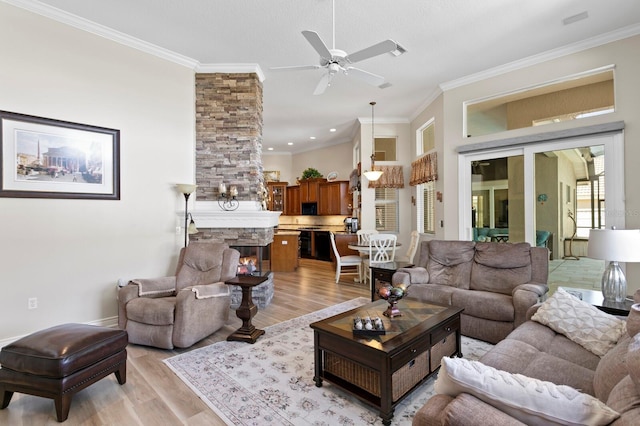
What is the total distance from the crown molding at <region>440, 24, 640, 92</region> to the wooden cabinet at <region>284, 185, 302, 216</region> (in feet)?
19.0

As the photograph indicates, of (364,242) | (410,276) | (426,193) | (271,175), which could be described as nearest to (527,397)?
(410,276)

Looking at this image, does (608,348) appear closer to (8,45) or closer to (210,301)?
(210,301)

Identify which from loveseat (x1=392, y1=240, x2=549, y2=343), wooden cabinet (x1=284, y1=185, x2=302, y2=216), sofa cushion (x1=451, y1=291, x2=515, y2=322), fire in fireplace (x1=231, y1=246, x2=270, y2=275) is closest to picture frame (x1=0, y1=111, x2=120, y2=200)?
fire in fireplace (x1=231, y1=246, x2=270, y2=275)

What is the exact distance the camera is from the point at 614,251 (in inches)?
107

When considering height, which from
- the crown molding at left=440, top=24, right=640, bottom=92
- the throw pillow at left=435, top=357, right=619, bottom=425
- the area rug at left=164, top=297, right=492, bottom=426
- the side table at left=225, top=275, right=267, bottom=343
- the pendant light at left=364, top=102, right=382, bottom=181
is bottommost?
the area rug at left=164, top=297, right=492, bottom=426

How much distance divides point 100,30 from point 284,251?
5.08 metres

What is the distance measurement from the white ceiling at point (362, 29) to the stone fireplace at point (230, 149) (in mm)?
311

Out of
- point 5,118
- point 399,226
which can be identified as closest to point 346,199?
point 399,226

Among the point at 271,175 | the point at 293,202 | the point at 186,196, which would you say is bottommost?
the point at 186,196

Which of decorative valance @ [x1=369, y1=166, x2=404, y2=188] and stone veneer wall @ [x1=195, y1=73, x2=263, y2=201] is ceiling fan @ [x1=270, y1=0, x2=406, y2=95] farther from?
decorative valance @ [x1=369, y1=166, x2=404, y2=188]

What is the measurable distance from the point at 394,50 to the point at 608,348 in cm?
260

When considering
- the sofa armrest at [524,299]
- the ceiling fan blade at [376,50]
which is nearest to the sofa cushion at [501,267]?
the sofa armrest at [524,299]

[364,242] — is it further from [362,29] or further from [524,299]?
[362,29]

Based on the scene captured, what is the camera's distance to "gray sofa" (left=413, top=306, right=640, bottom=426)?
1038 millimetres
